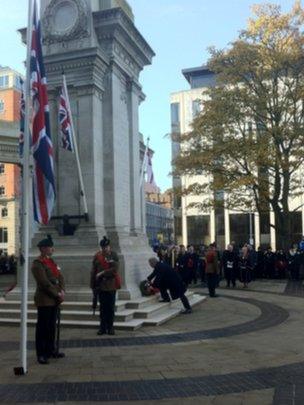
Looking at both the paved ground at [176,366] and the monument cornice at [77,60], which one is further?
the monument cornice at [77,60]

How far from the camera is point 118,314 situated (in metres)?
12.1

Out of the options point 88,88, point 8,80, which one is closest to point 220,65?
point 88,88

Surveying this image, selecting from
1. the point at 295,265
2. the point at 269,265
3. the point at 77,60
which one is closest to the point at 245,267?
the point at 295,265

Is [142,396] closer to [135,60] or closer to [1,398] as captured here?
[1,398]

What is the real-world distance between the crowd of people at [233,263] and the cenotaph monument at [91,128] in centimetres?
358

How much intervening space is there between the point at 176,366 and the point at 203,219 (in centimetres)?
5762

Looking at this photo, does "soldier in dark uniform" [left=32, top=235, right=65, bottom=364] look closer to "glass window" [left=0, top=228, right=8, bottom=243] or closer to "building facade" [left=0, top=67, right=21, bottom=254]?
"building facade" [left=0, top=67, right=21, bottom=254]

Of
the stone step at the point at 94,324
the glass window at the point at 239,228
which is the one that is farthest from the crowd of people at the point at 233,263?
the glass window at the point at 239,228

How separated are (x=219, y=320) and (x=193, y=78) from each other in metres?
60.3

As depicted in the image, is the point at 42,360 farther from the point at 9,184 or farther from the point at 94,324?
the point at 9,184

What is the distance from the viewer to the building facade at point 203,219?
61656 mm

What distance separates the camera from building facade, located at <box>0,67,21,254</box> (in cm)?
8081

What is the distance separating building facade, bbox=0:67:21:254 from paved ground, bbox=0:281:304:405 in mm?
66099

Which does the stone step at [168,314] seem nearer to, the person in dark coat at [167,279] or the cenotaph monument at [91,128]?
the person in dark coat at [167,279]
